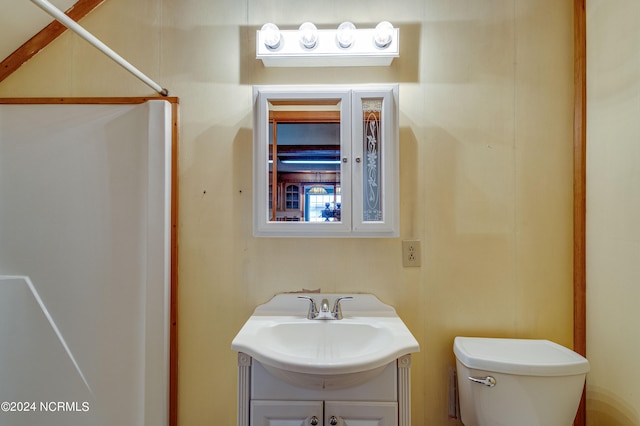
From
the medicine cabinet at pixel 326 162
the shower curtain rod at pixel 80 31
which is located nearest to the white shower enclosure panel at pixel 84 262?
the shower curtain rod at pixel 80 31

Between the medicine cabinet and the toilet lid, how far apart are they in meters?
0.53

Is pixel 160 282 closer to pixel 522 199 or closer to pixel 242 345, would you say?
pixel 242 345

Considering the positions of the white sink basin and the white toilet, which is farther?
the white toilet

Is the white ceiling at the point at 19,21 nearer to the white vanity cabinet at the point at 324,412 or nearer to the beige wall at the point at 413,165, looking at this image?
the beige wall at the point at 413,165

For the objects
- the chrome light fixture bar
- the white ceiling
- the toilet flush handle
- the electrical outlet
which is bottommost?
the toilet flush handle

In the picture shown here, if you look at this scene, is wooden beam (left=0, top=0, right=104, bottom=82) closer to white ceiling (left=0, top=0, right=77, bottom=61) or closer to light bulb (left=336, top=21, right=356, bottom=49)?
white ceiling (left=0, top=0, right=77, bottom=61)

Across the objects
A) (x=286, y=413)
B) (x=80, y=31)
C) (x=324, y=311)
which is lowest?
(x=286, y=413)

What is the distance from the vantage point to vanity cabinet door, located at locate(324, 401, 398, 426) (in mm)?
987

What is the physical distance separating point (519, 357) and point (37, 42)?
2398mm

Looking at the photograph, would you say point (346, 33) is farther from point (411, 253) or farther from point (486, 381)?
point (486, 381)


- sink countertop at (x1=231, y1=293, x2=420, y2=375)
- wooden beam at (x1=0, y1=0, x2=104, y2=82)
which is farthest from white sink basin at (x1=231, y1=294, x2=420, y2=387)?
wooden beam at (x1=0, y1=0, x2=104, y2=82)

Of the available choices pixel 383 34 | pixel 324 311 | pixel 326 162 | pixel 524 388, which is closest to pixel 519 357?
pixel 524 388

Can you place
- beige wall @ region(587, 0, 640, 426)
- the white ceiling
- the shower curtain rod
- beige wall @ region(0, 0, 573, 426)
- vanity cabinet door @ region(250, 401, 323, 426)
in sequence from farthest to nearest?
beige wall @ region(0, 0, 573, 426), the white ceiling, beige wall @ region(587, 0, 640, 426), vanity cabinet door @ region(250, 401, 323, 426), the shower curtain rod

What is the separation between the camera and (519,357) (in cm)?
116
